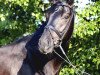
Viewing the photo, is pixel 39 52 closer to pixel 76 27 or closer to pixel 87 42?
pixel 76 27

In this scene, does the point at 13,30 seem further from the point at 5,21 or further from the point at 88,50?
the point at 88,50

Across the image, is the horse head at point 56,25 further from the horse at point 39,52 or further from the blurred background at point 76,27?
the blurred background at point 76,27

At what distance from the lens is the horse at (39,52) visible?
599 centimetres

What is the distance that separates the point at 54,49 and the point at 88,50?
508 centimetres

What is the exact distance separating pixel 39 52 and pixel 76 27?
4394mm

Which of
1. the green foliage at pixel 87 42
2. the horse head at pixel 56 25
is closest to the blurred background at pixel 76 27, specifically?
the green foliage at pixel 87 42

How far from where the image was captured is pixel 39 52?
6.03 meters

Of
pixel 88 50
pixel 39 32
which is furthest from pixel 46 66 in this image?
pixel 88 50

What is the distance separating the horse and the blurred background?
4106 millimetres

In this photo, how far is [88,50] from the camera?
11.0 m

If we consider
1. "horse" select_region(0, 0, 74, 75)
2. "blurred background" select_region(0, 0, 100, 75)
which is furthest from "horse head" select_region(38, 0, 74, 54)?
"blurred background" select_region(0, 0, 100, 75)

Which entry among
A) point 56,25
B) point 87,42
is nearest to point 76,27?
point 87,42

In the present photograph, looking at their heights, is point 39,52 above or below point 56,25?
below

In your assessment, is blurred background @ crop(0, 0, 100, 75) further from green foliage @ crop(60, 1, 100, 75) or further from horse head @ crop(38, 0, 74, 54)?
horse head @ crop(38, 0, 74, 54)
